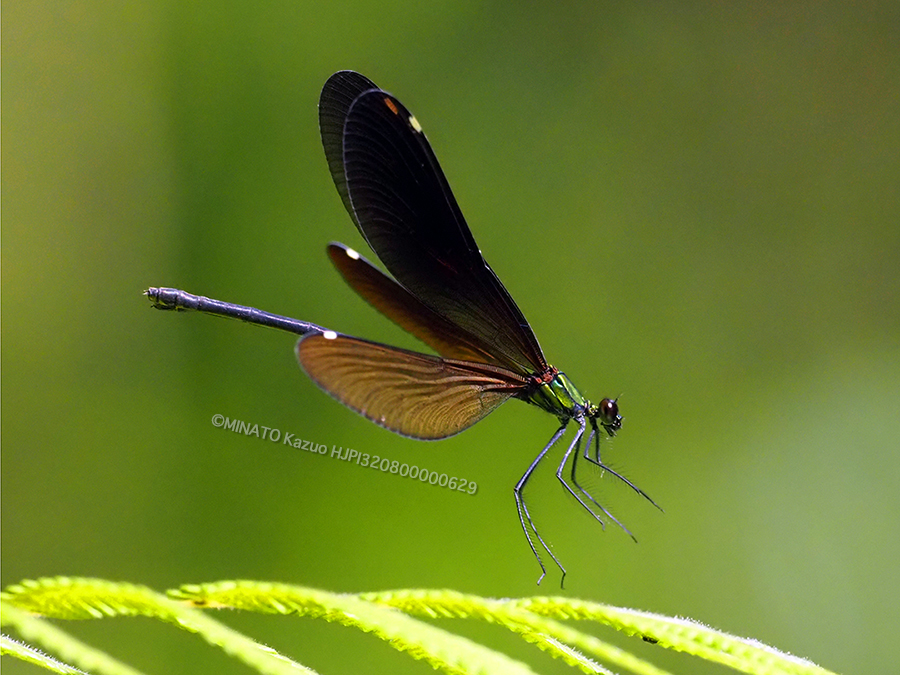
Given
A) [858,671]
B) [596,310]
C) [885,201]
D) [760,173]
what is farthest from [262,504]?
[885,201]

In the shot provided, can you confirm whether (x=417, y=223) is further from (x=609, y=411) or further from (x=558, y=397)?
(x=609, y=411)

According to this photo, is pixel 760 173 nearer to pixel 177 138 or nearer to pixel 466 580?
pixel 466 580

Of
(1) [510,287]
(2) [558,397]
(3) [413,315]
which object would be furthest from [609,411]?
(1) [510,287]

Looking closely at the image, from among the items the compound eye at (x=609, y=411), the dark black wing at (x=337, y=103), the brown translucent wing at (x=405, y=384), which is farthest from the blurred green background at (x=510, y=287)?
the dark black wing at (x=337, y=103)

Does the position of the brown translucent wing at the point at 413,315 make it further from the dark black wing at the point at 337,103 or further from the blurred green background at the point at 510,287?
the blurred green background at the point at 510,287

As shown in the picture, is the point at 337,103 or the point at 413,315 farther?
the point at 413,315

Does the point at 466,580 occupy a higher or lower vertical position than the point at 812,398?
lower
